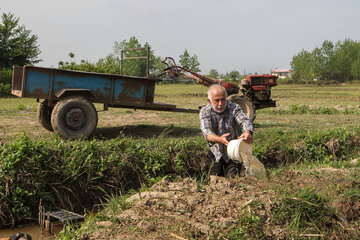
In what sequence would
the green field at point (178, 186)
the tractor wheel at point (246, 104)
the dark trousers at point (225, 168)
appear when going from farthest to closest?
the tractor wheel at point (246, 104) < the dark trousers at point (225, 168) < the green field at point (178, 186)

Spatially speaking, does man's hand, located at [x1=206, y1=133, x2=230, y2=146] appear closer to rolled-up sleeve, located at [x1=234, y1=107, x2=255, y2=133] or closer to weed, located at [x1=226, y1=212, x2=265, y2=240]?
rolled-up sleeve, located at [x1=234, y1=107, x2=255, y2=133]

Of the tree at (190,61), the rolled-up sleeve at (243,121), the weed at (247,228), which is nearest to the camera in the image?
the weed at (247,228)

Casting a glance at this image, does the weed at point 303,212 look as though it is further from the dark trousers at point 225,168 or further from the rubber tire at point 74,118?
the rubber tire at point 74,118

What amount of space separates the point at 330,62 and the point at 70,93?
8755 centimetres

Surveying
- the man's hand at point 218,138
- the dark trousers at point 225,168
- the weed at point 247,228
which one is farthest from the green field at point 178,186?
the man's hand at point 218,138

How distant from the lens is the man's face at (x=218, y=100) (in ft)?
15.0

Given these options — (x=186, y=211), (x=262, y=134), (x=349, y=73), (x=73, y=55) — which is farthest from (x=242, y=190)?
(x=349, y=73)

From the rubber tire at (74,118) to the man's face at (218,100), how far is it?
13.6 feet

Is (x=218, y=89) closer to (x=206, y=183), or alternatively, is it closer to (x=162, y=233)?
(x=206, y=183)

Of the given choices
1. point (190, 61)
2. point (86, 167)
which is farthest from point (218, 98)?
point (190, 61)

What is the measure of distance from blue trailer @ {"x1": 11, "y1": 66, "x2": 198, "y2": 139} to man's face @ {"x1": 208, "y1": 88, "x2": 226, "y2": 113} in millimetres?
3909

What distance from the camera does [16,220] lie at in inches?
220

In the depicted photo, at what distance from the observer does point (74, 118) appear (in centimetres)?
816

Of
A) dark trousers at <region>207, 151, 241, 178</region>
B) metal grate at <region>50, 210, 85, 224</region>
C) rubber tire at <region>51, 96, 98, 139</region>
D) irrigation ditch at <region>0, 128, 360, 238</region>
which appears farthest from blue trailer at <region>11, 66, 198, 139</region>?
dark trousers at <region>207, 151, 241, 178</region>
